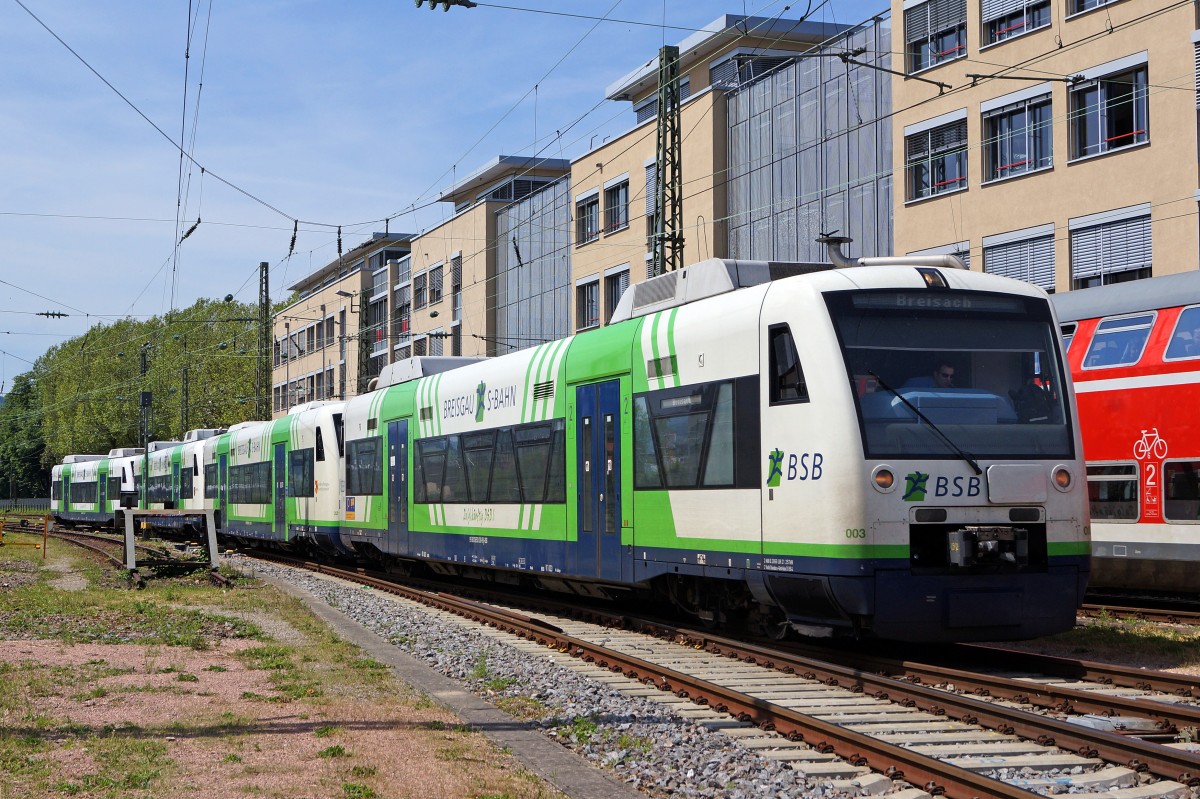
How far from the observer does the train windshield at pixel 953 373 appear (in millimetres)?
10734

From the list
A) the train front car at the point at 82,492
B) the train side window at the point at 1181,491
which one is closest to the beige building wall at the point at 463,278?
the train front car at the point at 82,492

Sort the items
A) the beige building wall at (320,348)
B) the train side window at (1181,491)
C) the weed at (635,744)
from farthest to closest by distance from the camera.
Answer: the beige building wall at (320,348), the train side window at (1181,491), the weed at (635,744)

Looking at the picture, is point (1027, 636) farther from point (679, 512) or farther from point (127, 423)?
point (127, 423)

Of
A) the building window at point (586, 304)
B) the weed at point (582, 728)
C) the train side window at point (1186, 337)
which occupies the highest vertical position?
the building window at point (586, 304)

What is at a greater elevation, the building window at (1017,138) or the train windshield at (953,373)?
the building window at (1017,138)

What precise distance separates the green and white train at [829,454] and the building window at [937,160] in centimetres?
1582

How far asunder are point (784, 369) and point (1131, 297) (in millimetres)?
6764

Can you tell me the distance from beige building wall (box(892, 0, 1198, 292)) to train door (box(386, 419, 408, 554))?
1245 cm

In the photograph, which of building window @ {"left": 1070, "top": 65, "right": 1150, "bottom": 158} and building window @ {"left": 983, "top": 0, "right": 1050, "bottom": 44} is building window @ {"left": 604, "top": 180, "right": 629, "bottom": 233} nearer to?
building window @ {"left": 983, "top": 0, "right": 1050, "bottom": 44}

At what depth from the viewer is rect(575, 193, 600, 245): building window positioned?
1716 inches

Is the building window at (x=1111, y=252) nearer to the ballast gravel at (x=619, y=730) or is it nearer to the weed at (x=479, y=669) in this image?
the ballast gravel at (x=619, y=730)

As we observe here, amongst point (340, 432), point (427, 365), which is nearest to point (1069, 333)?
point (427, 365)

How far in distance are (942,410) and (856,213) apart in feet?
70.2

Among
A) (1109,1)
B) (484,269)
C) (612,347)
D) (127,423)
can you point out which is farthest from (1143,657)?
(127,423)
